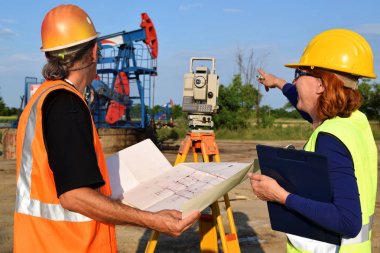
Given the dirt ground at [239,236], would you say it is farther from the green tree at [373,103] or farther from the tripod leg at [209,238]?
the green tree at [373,103]

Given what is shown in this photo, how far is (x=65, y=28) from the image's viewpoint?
4.91 ft

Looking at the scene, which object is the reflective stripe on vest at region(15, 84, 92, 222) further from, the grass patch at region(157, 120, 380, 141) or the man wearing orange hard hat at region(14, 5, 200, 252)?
the grass patch at region(157, 120, 380, 141)

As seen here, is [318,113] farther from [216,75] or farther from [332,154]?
[216,75]

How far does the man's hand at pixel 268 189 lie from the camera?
5.00 feet

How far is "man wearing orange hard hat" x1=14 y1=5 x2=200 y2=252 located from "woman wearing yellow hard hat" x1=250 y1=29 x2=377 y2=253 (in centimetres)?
45

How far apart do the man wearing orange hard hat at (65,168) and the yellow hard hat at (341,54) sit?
2.59ft

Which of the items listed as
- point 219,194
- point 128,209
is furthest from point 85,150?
point 219,194

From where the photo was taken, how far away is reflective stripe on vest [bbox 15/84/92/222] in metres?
1.41

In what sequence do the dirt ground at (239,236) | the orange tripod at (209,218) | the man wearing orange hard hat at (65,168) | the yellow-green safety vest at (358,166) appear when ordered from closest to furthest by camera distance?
the man wearing orange hard hat at (65,168) < the yellow-green safety vest at (358,166) < the orange tripod at (209,218) < the dirt ground at (239,236)

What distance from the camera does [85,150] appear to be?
4.38ft

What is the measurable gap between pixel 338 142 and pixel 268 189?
0.33 meters

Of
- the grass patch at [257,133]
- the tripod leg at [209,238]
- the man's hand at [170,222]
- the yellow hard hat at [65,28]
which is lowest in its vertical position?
the grass patch at [257,133]

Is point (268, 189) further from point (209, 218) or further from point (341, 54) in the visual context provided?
point (209, 218)

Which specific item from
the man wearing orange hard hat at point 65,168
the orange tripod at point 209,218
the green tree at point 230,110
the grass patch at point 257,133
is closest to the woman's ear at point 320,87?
the man wearing orange hard hat at point 65,168
